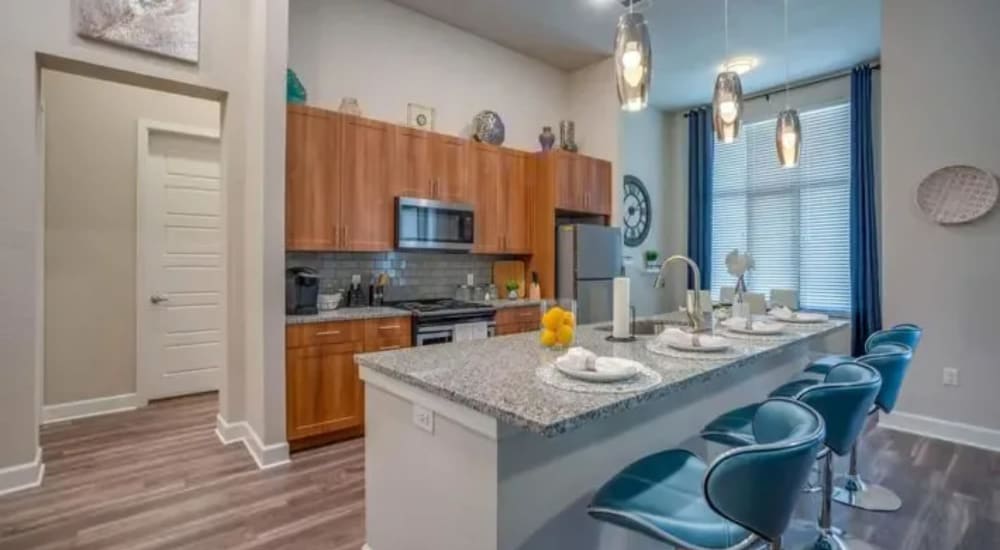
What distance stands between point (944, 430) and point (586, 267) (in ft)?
9.70

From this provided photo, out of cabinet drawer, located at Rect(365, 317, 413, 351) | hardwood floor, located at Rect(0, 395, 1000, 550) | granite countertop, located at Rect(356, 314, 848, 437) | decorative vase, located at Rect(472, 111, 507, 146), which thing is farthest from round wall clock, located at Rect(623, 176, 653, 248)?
granite countertop, located at Rect(356, 314, 848, 437)

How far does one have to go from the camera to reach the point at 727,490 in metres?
1.10

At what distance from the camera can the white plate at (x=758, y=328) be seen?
2.52 m

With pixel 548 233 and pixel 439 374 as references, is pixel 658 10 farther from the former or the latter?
pixel 439 374

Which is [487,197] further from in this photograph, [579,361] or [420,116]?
[579,361]

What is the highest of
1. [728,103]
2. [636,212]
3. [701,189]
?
[701,189]

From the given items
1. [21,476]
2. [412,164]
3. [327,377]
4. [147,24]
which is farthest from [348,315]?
[147,24]

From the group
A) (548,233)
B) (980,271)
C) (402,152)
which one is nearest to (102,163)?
(402,152)

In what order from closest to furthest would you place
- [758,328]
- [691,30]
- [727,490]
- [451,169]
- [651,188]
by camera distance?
[727,490] → [758,328] → [451,169] → [691,30] → [651,188]

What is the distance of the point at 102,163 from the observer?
13.4 feet

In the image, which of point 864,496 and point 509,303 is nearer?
point 864,496

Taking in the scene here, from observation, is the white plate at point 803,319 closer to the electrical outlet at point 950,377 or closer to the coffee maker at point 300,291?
the electrical outlet at point 950,377

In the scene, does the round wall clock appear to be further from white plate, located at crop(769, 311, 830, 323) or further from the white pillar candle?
the white pillar candle

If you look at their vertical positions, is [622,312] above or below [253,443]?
above
